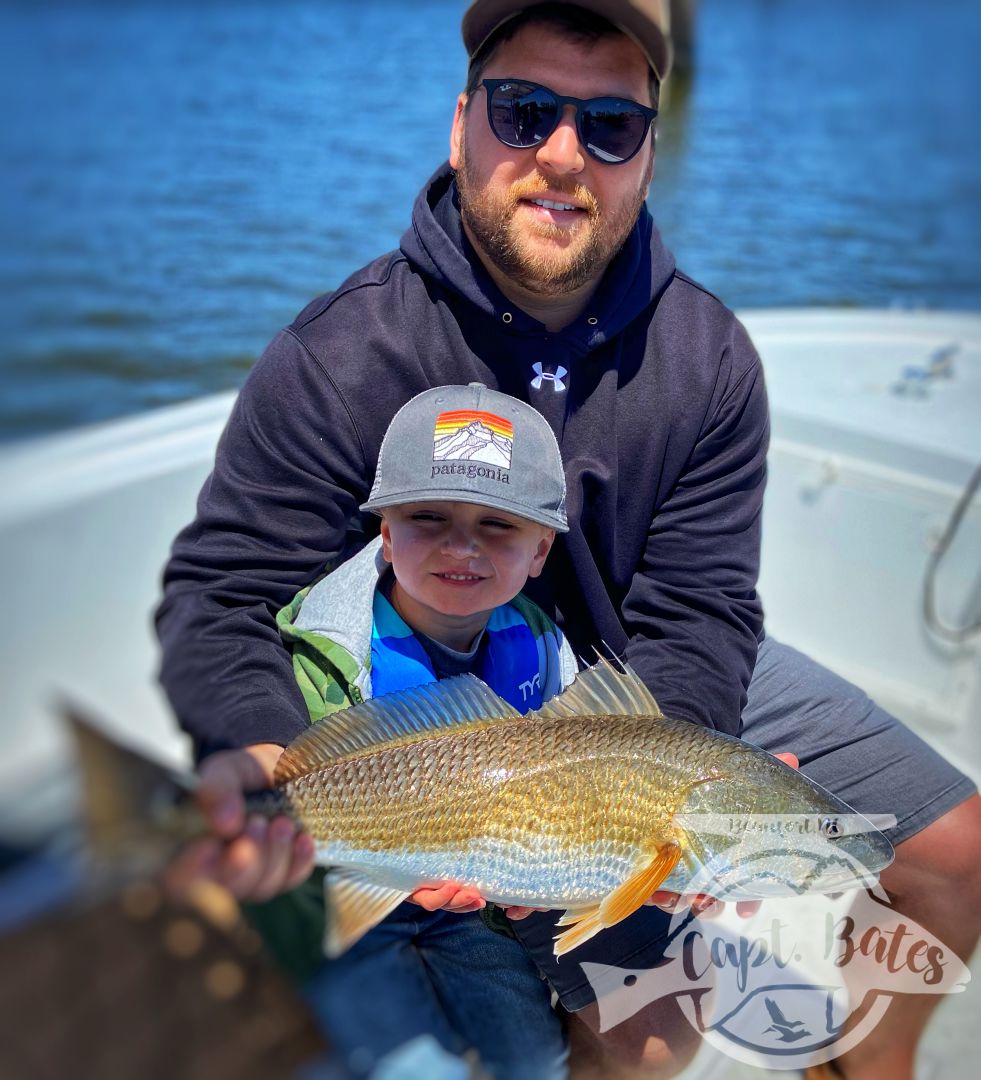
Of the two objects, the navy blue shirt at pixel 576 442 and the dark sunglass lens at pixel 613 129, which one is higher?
the dark sunglass lens at pixel 613 129

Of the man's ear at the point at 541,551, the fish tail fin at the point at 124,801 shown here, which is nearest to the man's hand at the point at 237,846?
the fish tail fin at the point at 124,801

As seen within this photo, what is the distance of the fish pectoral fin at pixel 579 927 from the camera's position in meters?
2.00

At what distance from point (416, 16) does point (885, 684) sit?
103 feet

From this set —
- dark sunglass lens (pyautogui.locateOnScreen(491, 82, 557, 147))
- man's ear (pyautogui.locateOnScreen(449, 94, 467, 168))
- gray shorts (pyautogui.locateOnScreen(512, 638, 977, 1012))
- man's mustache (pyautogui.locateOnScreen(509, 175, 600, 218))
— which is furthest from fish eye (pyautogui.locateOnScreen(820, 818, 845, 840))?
man's ear (pyautogui.locateOnScreen(449, 94, 467, 168))

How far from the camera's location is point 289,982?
0.95 meters

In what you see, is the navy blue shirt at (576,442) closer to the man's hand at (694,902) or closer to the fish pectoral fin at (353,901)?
the man's hand at (694,902)

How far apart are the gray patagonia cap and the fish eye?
822 mm

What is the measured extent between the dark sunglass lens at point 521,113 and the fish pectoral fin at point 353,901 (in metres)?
1.69

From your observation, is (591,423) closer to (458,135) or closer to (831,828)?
(458,135)

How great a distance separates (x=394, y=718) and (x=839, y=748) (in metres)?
1.27

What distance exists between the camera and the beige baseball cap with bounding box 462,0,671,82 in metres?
2.41

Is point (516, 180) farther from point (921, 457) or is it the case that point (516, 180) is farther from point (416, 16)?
point (416, 16)

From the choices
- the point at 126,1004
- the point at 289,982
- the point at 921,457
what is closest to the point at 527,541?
the point at 289,982

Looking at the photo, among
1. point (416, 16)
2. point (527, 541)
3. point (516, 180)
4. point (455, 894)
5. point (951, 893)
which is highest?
point (416, 16)
